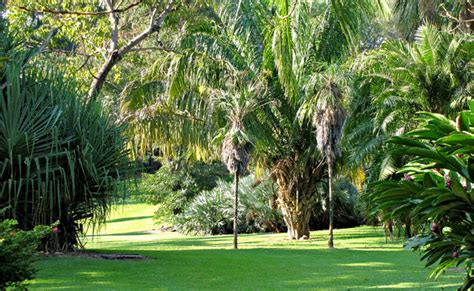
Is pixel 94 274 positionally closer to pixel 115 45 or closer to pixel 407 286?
pixel 407 286

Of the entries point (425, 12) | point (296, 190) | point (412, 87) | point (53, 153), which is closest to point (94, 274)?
point (53, 153)

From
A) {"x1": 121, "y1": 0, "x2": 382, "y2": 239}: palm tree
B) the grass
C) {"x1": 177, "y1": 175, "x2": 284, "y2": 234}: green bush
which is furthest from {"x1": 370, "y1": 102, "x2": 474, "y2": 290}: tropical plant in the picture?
{"x1": 177, "y1": 175, "x2": 284, "y2": 234}: green bush

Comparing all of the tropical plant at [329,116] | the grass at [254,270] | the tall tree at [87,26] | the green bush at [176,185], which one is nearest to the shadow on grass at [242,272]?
the grass at [254,270]

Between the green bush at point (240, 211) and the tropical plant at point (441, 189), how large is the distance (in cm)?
1781

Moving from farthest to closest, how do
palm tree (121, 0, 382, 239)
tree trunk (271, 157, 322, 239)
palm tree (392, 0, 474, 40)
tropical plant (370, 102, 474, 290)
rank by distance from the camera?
tree trunk (271, 157, 322, 239) → palm tree (121, 0, 382, 239) → palm tree (392, 0, 474, 40) → tropical plant (370, 102, 474, 290)

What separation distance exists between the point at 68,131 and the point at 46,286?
166 inches

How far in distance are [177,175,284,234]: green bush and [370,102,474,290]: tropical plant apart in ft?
58.4

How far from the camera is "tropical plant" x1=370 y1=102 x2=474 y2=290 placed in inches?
212

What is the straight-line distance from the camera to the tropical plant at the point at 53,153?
1220cm

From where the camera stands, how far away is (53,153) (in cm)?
1245

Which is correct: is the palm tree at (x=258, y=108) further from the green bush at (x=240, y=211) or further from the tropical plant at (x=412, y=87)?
the green bush at (x=240, y=211)

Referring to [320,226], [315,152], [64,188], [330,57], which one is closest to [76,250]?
[64,188]

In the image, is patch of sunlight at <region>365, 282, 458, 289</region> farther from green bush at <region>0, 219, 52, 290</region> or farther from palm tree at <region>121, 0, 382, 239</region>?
palm tree at <region>121, 0, 382, 239</region>

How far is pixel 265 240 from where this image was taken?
66.4ft
